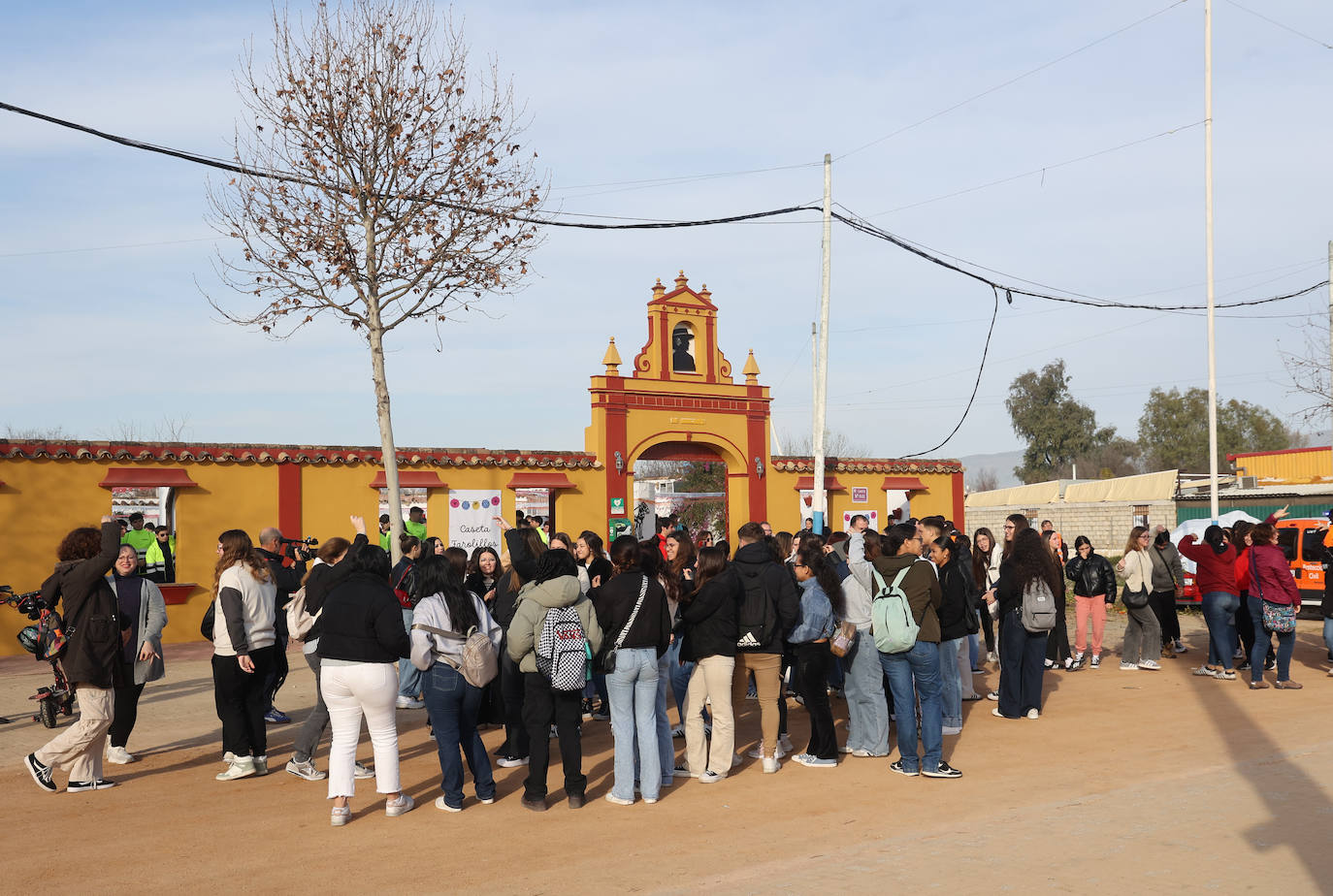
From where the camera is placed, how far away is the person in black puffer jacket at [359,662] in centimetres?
662

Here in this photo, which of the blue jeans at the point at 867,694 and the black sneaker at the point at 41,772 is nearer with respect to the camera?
the black sneaker at the point at 41,772

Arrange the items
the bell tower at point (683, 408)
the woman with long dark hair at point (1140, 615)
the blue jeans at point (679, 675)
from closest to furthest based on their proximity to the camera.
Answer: the blue jeans at point (679, 675), the woman with long dark hair at point (1140, 615), the bell tower at point (683, 408)

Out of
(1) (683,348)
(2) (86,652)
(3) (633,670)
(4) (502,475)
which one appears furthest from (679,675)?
(1) (683,348)

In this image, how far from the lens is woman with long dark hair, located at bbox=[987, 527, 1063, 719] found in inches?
387

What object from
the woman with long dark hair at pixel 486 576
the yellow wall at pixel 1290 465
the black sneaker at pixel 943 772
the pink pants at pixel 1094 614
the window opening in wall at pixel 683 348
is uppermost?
the window opening in wall at pixel 683 348

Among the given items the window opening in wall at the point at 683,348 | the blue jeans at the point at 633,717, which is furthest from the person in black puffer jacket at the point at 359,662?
the window opening in wall at the point at 683,348

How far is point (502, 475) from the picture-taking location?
20.2 meters

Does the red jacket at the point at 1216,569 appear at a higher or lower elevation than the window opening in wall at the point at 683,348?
lower

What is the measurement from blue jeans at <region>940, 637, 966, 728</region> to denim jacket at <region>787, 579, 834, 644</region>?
1767 millimetres

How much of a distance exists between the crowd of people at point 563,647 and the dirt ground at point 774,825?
0.28 metres

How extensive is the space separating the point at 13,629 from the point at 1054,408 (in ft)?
214

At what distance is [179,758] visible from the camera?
8805mm

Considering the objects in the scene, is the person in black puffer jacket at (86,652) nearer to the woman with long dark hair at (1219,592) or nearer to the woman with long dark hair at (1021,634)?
the woman with long dark hair at (1021,634)

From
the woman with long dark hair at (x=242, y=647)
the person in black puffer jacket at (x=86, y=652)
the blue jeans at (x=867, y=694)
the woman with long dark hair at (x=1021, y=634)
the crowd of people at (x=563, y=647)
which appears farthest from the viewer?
the woman with long dark hair at (x=1021, y=634)
